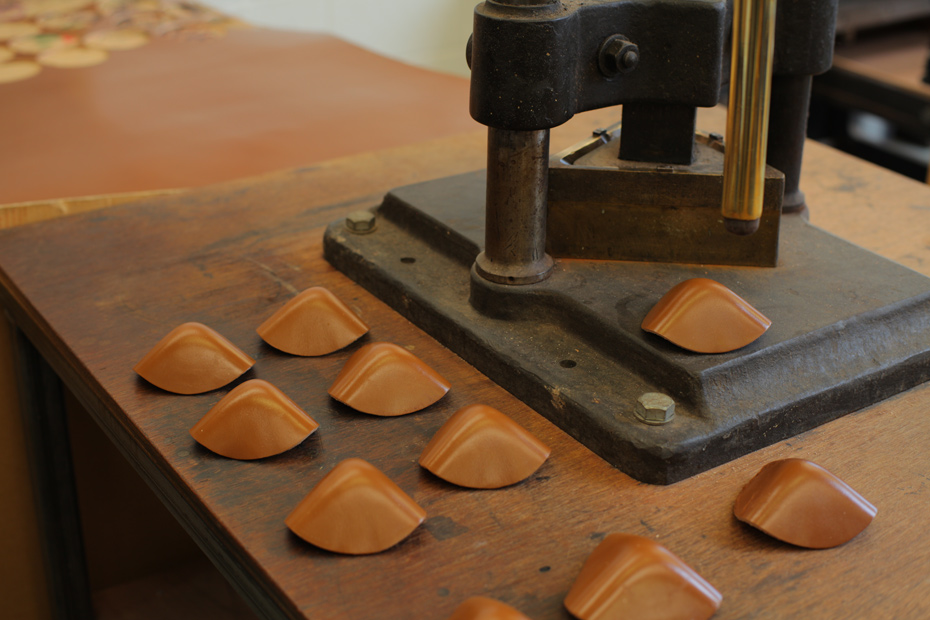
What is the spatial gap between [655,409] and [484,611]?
0.76 feet

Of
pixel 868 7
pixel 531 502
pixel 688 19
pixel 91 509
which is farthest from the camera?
A: pixel 868 7

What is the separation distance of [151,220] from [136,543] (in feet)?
1.95

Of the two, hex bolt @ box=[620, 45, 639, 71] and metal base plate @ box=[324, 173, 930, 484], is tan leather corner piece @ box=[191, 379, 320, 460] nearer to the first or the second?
metal base plate @ box=[324, 173, 930, 484]

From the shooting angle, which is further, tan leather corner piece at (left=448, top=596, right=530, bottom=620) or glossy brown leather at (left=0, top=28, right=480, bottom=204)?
glossy brown leather at (left=0, top=28, right=480, bottom=204)

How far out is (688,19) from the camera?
2.57 ft

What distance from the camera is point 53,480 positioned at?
3.77ft

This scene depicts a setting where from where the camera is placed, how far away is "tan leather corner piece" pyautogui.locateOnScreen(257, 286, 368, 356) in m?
0.83

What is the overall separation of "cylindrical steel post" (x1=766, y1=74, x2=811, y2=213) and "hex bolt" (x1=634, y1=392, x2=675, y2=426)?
37 cm

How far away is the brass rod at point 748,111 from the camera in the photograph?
57 cm

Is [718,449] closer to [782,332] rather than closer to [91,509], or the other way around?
[782,332]

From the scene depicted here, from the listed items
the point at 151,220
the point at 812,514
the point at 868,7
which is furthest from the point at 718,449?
the point at 868,7

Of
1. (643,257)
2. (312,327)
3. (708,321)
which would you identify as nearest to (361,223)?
(312,327)

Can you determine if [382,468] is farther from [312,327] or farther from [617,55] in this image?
[617,55]

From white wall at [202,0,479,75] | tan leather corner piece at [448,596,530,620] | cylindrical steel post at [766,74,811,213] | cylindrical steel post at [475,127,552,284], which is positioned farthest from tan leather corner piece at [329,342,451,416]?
white wall at [202,0,479,75]
